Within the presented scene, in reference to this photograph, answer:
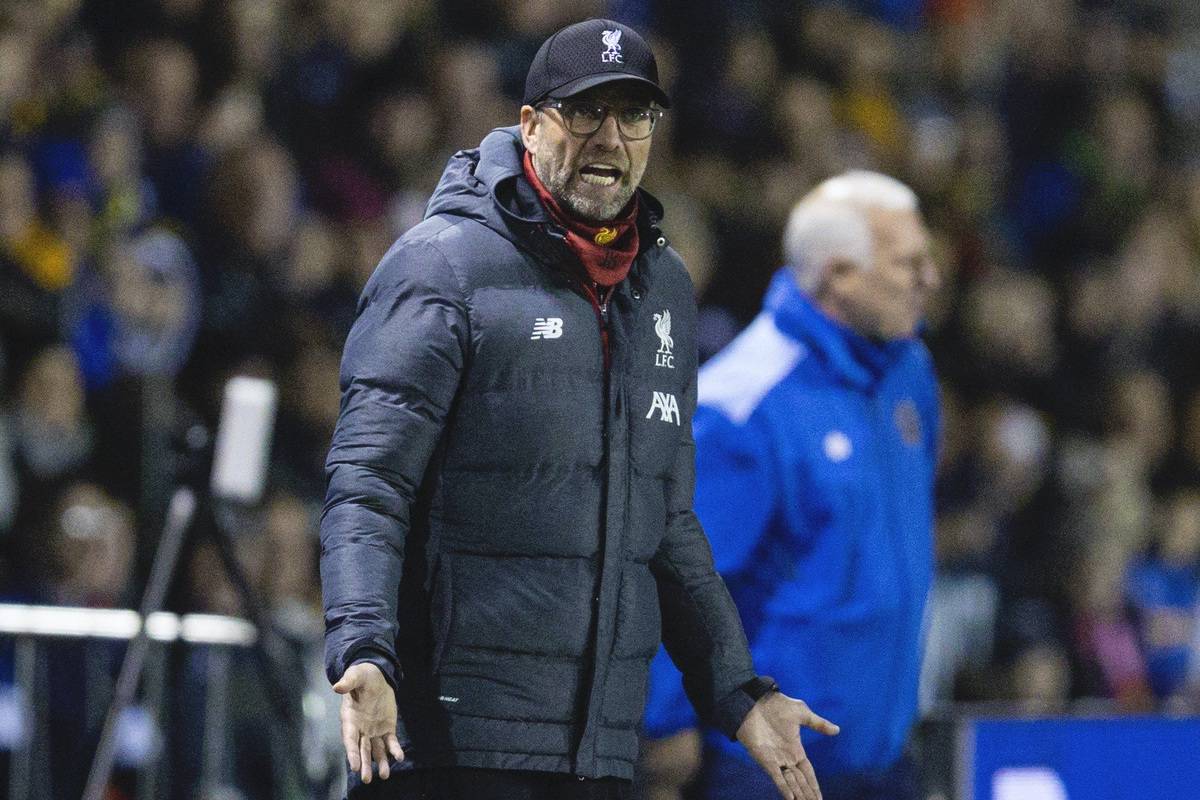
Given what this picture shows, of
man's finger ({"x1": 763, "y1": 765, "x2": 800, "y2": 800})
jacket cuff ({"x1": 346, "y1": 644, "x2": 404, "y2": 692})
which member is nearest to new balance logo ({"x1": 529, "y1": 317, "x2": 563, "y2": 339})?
jacket cuff ({"x1": 346, "y1": 644, "x2": 404, "y2": 692})

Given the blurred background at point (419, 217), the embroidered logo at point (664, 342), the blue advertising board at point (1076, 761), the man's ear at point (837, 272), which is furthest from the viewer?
the blurred background at point (419, 217)

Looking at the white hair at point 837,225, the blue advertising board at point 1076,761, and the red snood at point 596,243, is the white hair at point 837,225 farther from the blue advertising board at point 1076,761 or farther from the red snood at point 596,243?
the red snood at point 596,243

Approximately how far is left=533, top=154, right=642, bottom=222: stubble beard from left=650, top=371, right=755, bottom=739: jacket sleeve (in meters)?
0.38

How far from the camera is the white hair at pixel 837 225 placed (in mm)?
5262

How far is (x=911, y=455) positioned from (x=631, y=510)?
198cm

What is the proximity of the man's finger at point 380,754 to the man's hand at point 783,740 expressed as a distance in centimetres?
78

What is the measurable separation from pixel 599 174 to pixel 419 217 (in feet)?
17.4

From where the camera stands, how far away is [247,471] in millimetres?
5781

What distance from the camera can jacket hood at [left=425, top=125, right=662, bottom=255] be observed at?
332 centimetres

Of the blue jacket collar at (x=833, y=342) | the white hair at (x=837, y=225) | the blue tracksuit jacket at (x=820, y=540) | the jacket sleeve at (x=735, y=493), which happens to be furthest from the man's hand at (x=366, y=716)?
the white hair at (x=837, y=225)

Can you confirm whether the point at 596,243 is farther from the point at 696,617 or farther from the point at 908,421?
the point at 908,421

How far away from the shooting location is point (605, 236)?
3361mm

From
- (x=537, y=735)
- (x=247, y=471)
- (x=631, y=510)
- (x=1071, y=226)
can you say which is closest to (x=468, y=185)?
(x=631, y=510)

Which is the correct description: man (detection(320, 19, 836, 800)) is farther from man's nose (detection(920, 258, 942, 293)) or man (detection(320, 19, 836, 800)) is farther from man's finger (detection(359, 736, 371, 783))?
man's nose (detection(920, 258, 942, 293))
